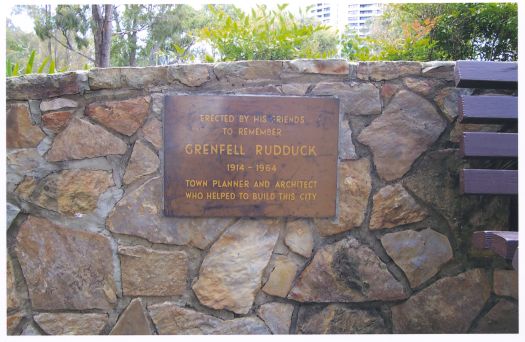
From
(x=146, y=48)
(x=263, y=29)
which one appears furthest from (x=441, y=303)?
(x=146, y=48)

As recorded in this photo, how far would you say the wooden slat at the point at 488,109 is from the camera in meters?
1.71

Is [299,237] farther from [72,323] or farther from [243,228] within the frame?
[72,323]

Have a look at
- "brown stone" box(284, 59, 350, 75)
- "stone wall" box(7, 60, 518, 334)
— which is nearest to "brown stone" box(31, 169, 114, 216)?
"stone wall" box(7, 60, 518, 334)

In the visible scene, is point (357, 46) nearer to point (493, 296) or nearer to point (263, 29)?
point (263, 29)

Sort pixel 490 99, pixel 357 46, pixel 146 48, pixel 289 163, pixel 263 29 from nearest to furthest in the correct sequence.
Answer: pixel 490 99 < pixel 289 163 < pixel 263 29 < pixel 357 46 < pixel 146 48

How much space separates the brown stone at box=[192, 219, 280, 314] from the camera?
1862 mm

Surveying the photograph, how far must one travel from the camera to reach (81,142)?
1836mm

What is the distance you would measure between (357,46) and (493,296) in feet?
6.01

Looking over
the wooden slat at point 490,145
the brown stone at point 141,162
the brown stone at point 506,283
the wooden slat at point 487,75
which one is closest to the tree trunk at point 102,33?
the brown stone at point 141,162

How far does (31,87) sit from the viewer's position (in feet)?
5.98

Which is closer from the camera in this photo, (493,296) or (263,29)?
(493,296)

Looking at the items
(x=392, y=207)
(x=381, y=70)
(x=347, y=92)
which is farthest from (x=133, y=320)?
(x=381, y=70)

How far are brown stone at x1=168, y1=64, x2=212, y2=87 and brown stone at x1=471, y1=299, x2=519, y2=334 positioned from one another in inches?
62.3

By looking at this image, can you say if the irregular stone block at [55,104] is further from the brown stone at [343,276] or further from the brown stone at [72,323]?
the brown stone at [343,276]
